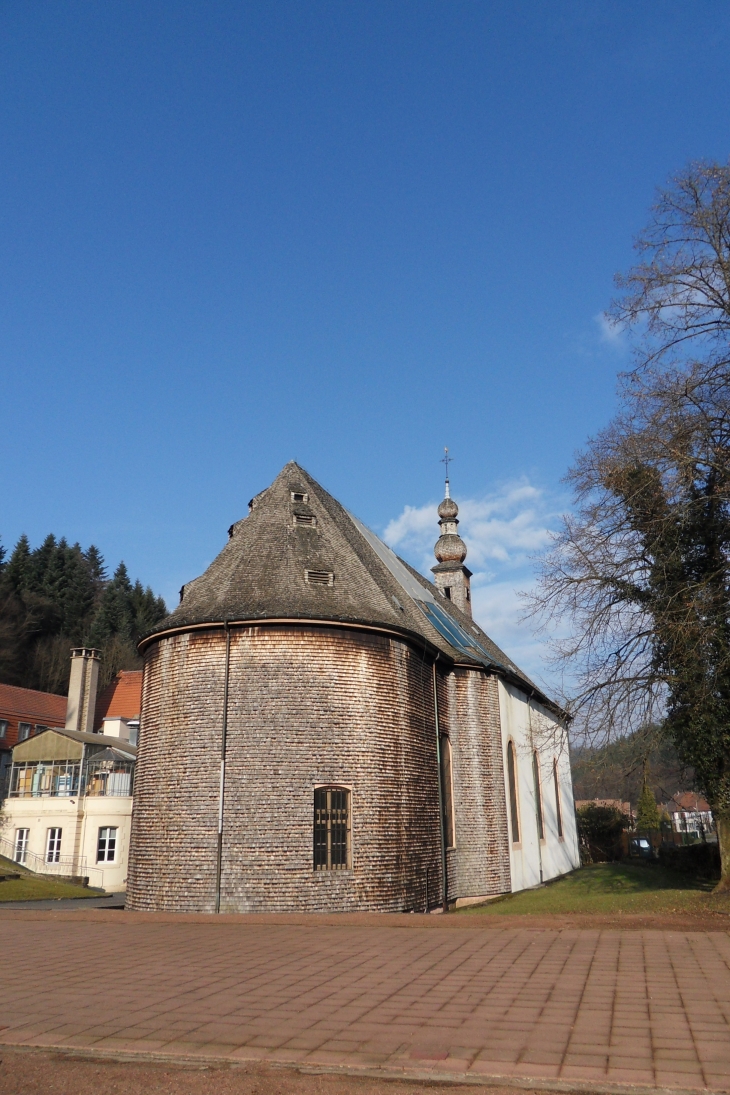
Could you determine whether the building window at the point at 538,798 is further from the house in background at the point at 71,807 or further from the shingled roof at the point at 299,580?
the house in background at the point at 71,807

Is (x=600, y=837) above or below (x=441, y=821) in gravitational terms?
below

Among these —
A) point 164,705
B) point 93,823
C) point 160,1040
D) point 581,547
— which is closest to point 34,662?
point 93,823

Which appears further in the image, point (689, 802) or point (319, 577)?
point (689, 802)

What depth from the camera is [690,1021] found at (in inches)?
233

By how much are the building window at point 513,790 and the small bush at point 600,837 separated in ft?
49.3

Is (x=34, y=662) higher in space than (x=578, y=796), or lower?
higher

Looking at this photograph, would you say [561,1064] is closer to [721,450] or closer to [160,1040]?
[160,1040]

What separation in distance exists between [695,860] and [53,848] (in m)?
24.3

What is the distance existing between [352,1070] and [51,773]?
3415 cm

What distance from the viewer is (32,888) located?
2541cm

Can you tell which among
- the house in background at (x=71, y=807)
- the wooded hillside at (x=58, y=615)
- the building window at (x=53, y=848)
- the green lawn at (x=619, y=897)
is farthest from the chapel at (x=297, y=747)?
the wooded hillside at (x=58, y=615)

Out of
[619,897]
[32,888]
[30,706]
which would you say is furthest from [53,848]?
[619,897]

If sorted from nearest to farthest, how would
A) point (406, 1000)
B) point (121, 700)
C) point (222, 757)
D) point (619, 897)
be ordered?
point (406, 1000)
point (222, 757)
point (619, 897)
point (121, 700)

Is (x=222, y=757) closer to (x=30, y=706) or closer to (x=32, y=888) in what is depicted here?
(x=32, y=888)
